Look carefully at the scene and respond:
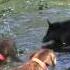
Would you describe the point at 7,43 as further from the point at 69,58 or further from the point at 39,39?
the point at 39,39

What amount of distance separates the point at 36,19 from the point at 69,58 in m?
3.65

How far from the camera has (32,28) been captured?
10203 millimetres

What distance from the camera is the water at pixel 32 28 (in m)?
8.12

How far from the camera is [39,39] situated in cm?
919

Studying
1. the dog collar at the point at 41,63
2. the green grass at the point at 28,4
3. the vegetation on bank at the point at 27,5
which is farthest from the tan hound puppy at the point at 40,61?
the green grass at the point at 28,4

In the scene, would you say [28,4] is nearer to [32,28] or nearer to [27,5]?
[27,5]

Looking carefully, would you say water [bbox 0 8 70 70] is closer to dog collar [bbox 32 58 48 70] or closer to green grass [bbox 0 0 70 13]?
green grass [bbox 0 0 70 13]

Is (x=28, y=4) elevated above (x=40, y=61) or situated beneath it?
situated beneath

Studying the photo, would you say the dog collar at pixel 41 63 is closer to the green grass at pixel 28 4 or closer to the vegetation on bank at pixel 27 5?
the vegetation on bank at pixel 27 5

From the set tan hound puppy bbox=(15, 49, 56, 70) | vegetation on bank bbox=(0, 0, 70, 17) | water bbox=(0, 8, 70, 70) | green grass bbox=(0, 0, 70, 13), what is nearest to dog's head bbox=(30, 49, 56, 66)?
tan hound puppy bbox=(15, 49, 56, 70)

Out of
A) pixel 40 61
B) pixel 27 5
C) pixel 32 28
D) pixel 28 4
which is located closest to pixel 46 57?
pixel 40 61

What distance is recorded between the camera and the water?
26.6 ft

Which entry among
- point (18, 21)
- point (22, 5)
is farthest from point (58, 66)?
point (22, 5)

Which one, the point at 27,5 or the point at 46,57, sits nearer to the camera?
the point at 46,57
